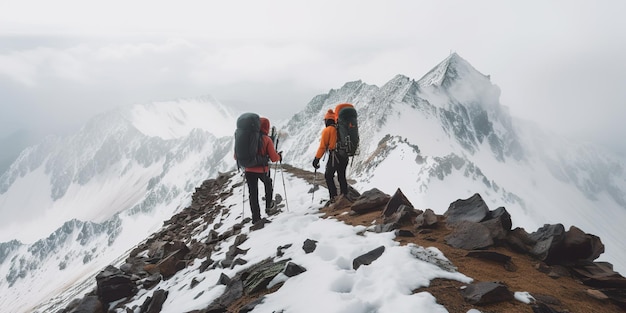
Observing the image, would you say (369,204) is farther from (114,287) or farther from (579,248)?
(114,287)

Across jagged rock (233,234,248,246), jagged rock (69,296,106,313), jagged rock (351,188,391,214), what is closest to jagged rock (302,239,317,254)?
jagged rock (351,188,391,214)

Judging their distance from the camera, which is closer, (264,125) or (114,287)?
(114,287)

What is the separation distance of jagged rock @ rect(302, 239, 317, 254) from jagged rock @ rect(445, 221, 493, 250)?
2.57 m

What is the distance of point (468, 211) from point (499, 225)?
1146 millimetres

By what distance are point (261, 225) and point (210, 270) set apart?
104 inches

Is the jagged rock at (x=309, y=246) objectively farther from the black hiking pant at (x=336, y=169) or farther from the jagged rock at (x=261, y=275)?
the black hiking pant at (x=336, y=169)

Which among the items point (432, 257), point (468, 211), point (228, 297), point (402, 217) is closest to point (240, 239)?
point (228, 297)

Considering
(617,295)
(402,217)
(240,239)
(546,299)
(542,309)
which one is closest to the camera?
(542,309)

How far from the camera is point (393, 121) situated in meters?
178

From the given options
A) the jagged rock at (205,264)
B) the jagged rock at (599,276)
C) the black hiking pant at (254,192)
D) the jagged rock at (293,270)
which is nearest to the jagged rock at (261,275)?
the jagged rock at (293,270)

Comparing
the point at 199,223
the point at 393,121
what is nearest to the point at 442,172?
the point at 393,121

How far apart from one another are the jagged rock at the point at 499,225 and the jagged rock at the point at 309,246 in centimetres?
326

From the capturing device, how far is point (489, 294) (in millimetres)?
4898

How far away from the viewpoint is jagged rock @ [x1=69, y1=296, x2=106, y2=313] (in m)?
8.44
